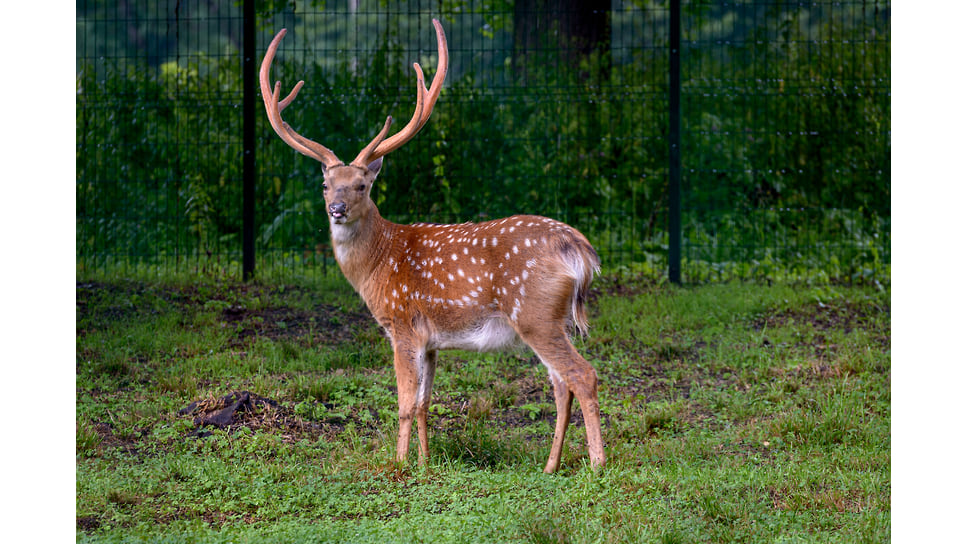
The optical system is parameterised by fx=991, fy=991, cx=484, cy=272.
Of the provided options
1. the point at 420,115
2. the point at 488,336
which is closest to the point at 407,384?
the point at 488,336

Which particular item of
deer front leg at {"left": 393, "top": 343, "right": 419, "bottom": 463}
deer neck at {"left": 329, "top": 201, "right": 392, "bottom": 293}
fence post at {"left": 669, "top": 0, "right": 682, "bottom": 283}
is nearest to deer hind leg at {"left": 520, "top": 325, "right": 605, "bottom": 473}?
deer front leg at {"left": 393, "top": 343, "right": 419, "bottom": 463}

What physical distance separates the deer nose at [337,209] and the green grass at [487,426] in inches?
51.2

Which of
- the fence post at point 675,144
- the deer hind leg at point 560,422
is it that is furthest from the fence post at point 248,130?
the deer hind leg at point 560,422

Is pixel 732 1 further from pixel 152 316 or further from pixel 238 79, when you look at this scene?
pixel 152 316

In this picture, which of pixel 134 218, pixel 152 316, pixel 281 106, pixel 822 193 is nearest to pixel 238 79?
pixel 134 218

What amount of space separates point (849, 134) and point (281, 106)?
6543 mm

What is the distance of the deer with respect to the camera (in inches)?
199

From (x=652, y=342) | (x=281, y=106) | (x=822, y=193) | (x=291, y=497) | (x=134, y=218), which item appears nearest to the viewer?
(x=291, y=497)

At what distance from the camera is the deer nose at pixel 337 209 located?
5328 millimetres

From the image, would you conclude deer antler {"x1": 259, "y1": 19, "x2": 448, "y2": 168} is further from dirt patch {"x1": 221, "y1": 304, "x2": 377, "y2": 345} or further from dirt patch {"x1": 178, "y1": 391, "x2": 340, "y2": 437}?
dirt patch {"x1": 221, "y1": 304, "x2": 377, "y2": 345}

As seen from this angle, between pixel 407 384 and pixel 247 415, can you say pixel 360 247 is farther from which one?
pixel 247 415

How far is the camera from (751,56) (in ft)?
34.1

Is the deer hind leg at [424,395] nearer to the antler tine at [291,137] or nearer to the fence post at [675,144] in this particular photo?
the antler tine at [291,137]

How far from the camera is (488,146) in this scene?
9766mm
